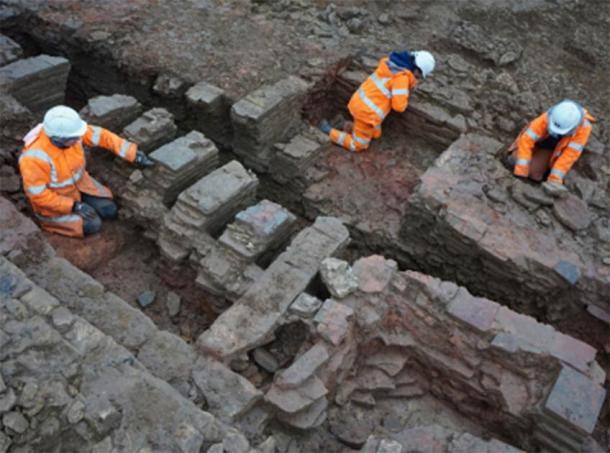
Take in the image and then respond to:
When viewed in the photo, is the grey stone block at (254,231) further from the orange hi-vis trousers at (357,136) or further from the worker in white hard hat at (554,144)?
the worker in white hard hat at (554,144)

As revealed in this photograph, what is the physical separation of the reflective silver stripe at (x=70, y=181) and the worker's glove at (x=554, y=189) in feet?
15.2

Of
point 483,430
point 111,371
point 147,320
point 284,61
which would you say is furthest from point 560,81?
point 111,371

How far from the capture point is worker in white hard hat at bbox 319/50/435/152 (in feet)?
21.5

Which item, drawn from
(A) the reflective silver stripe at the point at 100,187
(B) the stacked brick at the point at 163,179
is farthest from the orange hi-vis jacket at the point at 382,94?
(A) the reflective silver stripe at the point at 100,187

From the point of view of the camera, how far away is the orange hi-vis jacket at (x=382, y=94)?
6562 mm

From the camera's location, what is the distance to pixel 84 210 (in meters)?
5.37

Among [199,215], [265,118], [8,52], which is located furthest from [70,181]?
[8,52]

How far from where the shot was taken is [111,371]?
356 centimetres

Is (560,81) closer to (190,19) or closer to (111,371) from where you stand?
(190,19)

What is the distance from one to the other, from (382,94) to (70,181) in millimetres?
3600

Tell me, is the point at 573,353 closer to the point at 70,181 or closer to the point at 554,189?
the point at 554,189

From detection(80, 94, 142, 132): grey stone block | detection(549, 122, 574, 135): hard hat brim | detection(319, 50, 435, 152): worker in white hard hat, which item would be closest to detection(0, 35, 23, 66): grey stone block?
detection(80, 94, 142, 132): grey stone block

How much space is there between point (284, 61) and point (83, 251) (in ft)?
12.0

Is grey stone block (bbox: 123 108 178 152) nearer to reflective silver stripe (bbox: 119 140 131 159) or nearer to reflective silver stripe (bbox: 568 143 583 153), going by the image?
reflective silver stripe (bbox: 119 140 131 159)
